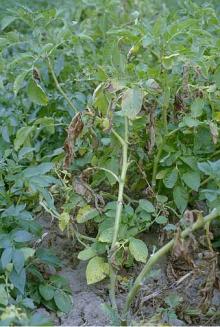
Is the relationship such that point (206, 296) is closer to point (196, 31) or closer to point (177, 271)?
point (177, 271)

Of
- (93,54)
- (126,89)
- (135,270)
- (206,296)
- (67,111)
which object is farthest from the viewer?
(93,54)

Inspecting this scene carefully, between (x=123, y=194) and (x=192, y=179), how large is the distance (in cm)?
24

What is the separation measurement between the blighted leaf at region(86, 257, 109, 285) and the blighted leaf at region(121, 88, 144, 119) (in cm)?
44

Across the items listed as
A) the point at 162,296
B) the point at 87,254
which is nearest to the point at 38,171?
the point at 87,254

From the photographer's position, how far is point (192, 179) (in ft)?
7.05

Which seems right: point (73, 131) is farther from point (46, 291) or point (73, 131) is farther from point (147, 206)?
point (46, 291)

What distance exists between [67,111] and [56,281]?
79cm

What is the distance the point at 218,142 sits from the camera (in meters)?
2.27

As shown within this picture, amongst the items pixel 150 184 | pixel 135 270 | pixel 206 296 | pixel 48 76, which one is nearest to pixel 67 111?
pixel 48 76

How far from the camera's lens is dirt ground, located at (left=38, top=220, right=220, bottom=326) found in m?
1.88

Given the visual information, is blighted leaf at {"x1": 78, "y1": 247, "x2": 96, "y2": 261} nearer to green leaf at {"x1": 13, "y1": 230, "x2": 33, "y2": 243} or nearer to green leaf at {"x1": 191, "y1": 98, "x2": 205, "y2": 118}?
green leaf at {"x1": 13, "y1": 230, "x2": 33, "y2": 243}

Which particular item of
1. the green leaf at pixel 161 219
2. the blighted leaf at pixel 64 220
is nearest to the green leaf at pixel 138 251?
the green leaf at pixel 161 219

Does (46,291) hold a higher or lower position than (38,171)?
lower

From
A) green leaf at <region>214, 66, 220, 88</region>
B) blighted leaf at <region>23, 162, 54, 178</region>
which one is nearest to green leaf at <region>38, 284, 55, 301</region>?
blighted leaf at <region>23, 162, 54, 178</region>
